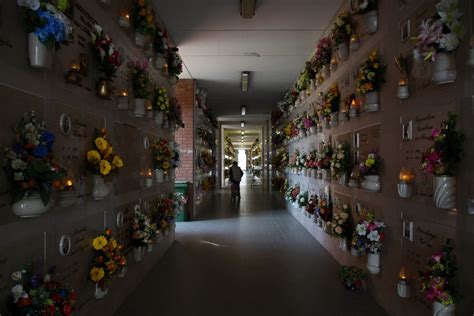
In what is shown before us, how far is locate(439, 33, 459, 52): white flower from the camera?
78.5 inches

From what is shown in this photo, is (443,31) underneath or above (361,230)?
above

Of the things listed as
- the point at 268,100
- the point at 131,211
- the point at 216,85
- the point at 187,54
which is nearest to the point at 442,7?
the point at 131,211

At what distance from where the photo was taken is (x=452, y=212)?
85.3 inches

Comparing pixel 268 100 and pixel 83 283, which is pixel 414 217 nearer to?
pixel 83 283

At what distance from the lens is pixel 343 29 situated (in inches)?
162

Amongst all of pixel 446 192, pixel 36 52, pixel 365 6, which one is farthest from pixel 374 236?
pixel 36 52

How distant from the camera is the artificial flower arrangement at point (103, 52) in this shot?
100 inches

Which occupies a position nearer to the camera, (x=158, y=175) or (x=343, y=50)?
(x=343, y=50)

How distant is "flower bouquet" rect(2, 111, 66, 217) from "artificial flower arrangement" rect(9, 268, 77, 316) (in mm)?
336

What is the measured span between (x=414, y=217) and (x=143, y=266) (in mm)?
2833

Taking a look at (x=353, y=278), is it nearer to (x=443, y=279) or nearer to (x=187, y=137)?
(x=443, y=279)

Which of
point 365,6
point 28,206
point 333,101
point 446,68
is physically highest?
point 365,6

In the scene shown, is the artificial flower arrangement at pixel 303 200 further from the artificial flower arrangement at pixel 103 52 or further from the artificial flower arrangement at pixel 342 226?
the artificial flower arrangement at pixel 103 52

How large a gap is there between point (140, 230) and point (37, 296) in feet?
6.30
